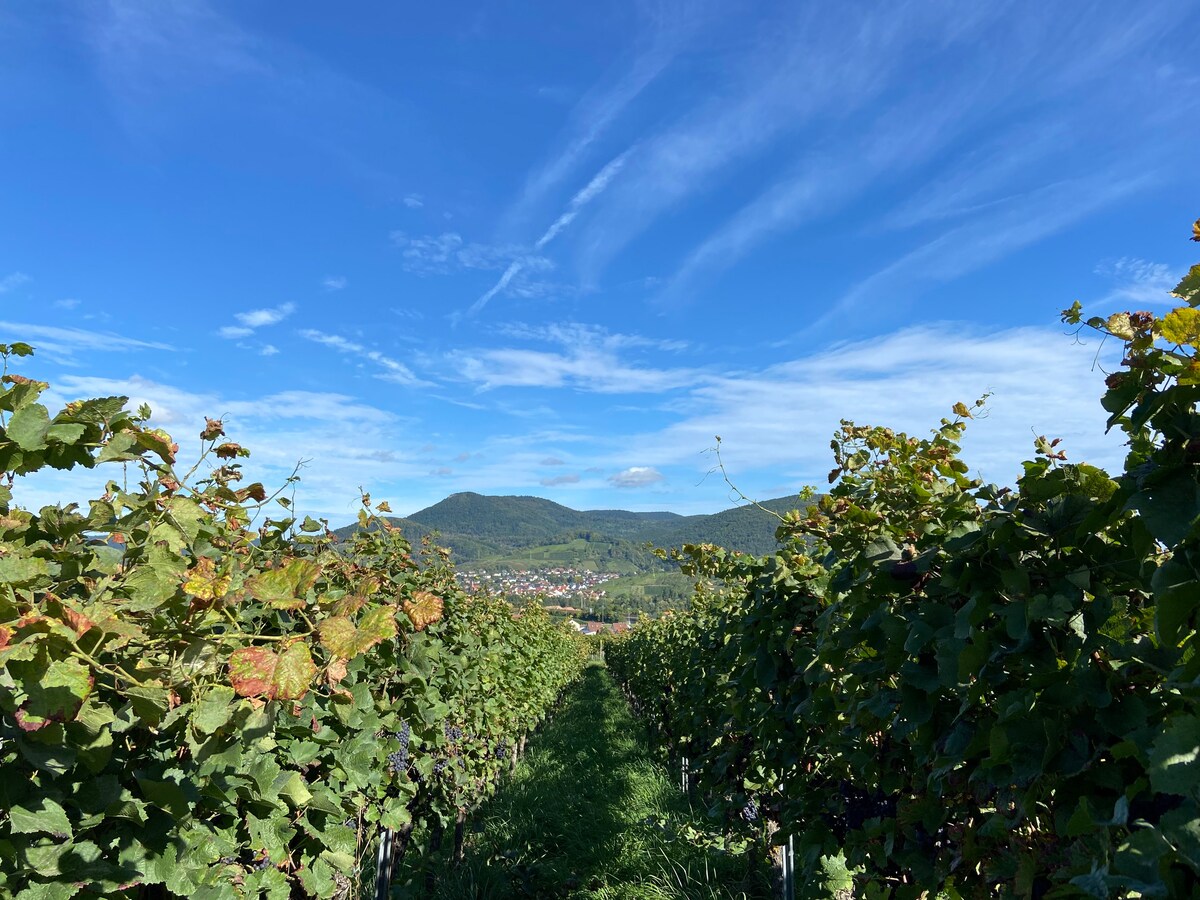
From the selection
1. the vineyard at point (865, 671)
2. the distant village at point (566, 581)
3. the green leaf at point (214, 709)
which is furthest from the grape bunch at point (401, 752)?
the distant village at point (566, 581)

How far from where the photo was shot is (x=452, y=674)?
18.7ft

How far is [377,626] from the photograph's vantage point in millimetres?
1432

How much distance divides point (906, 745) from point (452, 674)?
13.5ft

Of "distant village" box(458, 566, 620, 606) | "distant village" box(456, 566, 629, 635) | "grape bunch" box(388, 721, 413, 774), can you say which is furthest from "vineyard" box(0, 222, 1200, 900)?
"distant village" box(458, 566, 620, 606)

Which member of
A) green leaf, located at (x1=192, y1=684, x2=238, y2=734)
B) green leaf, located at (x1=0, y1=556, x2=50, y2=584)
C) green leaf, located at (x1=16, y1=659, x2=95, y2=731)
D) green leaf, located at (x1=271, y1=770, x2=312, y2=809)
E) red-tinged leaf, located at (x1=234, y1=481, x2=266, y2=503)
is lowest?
green leaf, located at (x1=271, y1=770, x2=312, y2=809)

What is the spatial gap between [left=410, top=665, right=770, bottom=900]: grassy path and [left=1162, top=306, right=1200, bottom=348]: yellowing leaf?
19.1 feet

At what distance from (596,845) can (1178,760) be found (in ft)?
24.0

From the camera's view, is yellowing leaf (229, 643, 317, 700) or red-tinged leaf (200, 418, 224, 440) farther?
red-tinged leaf (200, 418, 224, 440)

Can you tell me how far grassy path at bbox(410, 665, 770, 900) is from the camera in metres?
5.93

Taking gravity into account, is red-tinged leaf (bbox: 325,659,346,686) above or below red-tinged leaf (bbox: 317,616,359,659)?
below

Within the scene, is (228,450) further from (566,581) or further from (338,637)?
(566,581)

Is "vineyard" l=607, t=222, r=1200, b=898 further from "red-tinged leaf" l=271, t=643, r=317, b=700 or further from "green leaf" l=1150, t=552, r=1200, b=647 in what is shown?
"red-tinged leaf" l=271, t=643, r=317, b=700

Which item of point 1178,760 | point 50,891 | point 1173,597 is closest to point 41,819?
point 50,891

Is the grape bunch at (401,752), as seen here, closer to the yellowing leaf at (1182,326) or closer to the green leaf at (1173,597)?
the green leaf at (1173,597)
